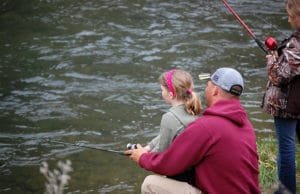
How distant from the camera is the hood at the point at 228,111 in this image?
3.18m

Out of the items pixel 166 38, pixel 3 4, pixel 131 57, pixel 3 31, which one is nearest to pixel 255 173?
pixel 131 57

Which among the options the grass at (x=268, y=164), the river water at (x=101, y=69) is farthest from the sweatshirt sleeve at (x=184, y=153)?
the river water at (x=101, y=69)

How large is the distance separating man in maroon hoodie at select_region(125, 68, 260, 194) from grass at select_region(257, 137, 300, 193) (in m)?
1.66

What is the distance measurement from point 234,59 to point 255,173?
21.1ft

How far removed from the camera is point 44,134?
683 cm

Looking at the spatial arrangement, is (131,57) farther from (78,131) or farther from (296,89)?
(296,89)

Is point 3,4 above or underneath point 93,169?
above

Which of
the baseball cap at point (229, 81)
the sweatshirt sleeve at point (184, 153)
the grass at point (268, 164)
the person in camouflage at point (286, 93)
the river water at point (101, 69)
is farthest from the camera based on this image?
the river water at point (101, 69)

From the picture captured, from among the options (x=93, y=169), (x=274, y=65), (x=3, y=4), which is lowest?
(x=93, y=169)

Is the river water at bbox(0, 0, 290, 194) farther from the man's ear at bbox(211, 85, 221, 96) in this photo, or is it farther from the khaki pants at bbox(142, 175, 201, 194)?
the man's ear at bbox(211, 85, 221, 96)

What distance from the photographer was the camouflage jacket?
3773mm

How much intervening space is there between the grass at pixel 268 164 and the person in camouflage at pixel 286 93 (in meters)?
0.73

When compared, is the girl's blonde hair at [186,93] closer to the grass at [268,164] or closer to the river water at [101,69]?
the grass at [268,164]

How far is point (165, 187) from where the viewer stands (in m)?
3.59
